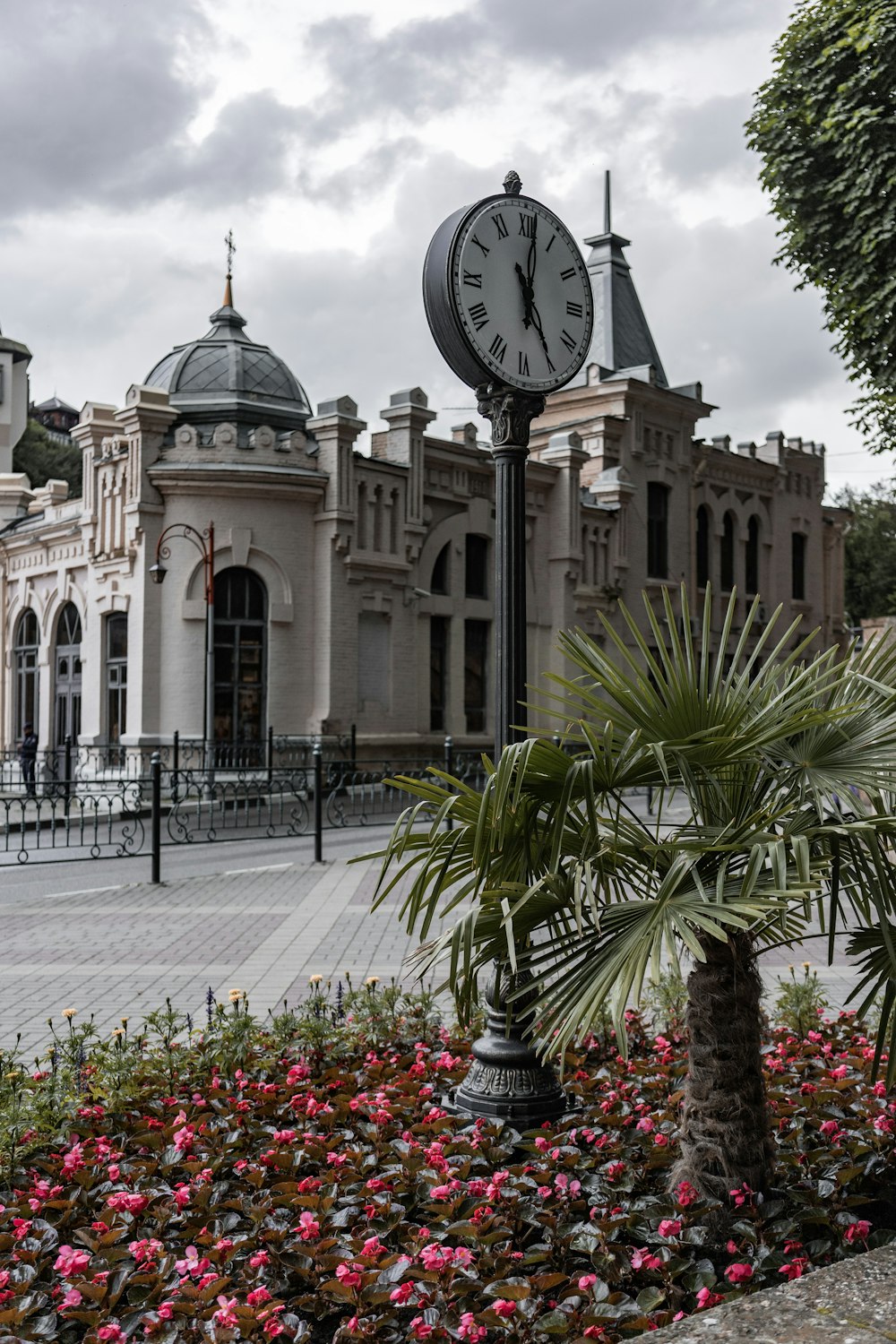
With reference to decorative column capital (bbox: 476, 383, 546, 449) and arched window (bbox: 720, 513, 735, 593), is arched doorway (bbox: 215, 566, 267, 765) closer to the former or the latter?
arched window (bbox: 720, 513, 735, 593)

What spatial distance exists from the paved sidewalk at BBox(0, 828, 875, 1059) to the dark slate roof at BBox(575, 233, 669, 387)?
81.2 ft

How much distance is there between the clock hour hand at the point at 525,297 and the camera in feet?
17.3

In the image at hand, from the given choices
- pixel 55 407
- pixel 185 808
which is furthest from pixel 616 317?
pixel 55 407

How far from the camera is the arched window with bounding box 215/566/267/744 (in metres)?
24.5

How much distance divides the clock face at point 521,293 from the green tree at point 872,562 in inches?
1818

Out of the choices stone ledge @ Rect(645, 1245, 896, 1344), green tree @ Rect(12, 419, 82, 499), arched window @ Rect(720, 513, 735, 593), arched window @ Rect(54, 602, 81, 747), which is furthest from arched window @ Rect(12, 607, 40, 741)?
stone ledge @ Rect(645, 1245, 896, 1344)

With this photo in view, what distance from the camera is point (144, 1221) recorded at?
373 centimetres

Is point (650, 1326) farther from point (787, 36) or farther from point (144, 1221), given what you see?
point (787, 36)

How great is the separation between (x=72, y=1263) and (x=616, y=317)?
118 ft

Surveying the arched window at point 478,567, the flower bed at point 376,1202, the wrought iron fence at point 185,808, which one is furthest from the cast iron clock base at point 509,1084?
A: the arched window at point 478,567

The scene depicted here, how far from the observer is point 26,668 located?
30.7 m

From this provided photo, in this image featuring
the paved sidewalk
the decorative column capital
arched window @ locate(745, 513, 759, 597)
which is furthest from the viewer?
arched window @ locate(745, 513, 759, 597)

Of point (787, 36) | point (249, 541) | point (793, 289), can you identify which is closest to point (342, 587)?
point (249, 541)

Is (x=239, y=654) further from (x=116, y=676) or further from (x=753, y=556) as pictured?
(x=753, y=556)
